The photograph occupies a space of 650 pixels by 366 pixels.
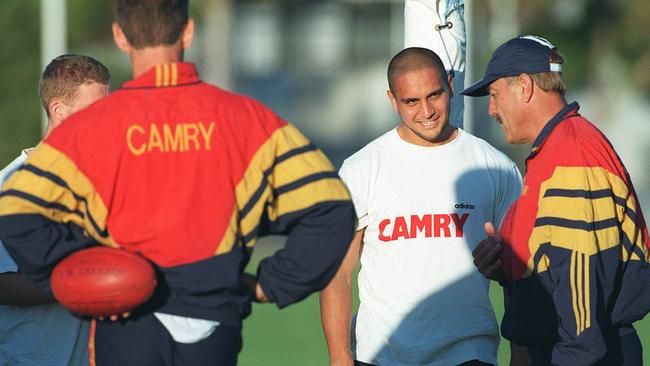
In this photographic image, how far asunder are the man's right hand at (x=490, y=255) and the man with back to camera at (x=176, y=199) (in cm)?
120

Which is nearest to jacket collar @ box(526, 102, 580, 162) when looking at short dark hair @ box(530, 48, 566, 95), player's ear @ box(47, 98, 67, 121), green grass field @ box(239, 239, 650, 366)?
short dark hair @ box(530, 48, 566, 95)

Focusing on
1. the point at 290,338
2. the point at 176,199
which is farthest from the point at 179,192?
the point at 290,338

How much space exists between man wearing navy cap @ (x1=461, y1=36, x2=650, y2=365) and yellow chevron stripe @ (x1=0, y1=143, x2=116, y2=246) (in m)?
1.86

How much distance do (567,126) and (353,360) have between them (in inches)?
66.9

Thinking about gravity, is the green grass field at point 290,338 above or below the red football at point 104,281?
below

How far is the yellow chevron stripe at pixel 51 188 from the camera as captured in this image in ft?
14.2

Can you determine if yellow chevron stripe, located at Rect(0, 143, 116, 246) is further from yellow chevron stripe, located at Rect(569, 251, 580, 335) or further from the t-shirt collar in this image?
yellow chevron stripe, located at Rect(569, 251, 580, 335)

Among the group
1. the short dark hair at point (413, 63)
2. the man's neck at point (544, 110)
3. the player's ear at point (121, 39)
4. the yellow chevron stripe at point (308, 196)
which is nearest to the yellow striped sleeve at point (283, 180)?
the yellow chevron stripe at point (308, 196)

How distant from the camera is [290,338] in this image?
1202 centimetres

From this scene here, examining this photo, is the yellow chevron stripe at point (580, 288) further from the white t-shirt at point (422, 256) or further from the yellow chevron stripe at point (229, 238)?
the yellow chevron stripe at point (229, 238)

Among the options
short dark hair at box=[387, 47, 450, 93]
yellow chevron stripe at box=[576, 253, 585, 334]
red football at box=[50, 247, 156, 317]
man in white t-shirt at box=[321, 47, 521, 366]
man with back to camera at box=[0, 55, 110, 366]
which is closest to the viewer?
red football at box=[50, 247, 156, 317]

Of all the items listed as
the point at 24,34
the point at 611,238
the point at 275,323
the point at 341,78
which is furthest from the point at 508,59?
the point at 341,78

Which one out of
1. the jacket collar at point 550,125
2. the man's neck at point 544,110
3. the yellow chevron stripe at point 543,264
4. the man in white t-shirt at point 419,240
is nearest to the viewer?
the yellow chevron stripe at point 543,264

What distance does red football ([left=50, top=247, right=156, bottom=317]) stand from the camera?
4254 mm
